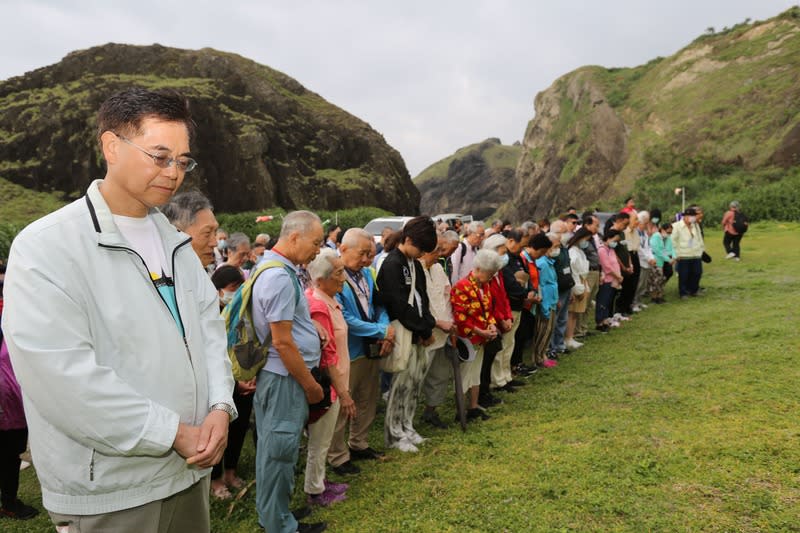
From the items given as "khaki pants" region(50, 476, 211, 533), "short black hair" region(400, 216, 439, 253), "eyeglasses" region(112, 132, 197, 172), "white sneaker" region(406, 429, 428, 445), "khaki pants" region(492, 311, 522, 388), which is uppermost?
"eyeglasses" region(112, 132, 197, 172)

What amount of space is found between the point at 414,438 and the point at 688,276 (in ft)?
31.7

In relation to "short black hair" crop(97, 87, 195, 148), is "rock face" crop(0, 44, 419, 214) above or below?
above

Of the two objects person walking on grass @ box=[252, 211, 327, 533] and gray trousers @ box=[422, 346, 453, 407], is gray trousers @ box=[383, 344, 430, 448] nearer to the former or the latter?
gray trousers @ box=[422, 346, 453, 407]

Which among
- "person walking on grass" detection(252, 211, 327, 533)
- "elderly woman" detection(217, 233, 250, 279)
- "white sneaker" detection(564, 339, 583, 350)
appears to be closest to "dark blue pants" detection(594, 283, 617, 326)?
"white sneaker" detection(564, 339, 583, 350)

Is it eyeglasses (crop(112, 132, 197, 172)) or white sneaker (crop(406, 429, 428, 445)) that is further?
A: white sneaker (crop(406, 429, 428, 445))

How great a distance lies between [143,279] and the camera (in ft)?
5.28

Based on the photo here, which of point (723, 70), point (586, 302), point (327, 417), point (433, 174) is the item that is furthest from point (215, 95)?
point (433, 174)

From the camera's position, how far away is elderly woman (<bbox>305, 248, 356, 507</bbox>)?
3.60 meters

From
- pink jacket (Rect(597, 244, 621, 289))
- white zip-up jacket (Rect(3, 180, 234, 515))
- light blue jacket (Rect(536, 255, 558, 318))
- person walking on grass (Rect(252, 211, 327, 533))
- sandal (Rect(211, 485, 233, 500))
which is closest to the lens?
white zip-up jacket (Rect(3, 180, 234, 515))

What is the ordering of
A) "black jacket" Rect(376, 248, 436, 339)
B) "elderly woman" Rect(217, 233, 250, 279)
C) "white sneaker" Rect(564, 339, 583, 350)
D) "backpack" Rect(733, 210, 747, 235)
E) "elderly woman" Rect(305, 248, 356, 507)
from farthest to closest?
1. "backpack" Rect(733, 210, 747, 235)
2. "white sneaker" Rect(564, 339, 583, 350)
3. "elderly woman" Rect(217, 233, 250, 279)
4. "black jacket" Rect(376, 248, 436, 339)
5. "elderly woman" Rect(305, 248, 356, 507)

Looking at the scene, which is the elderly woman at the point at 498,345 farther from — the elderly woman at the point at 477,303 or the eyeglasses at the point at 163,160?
the eyeglasses at the point at 163,160

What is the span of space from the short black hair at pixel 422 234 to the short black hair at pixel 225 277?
61.4 inches

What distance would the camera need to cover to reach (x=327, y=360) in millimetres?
3572

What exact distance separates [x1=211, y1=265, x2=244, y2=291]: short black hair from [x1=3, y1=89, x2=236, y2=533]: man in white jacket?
272cm
